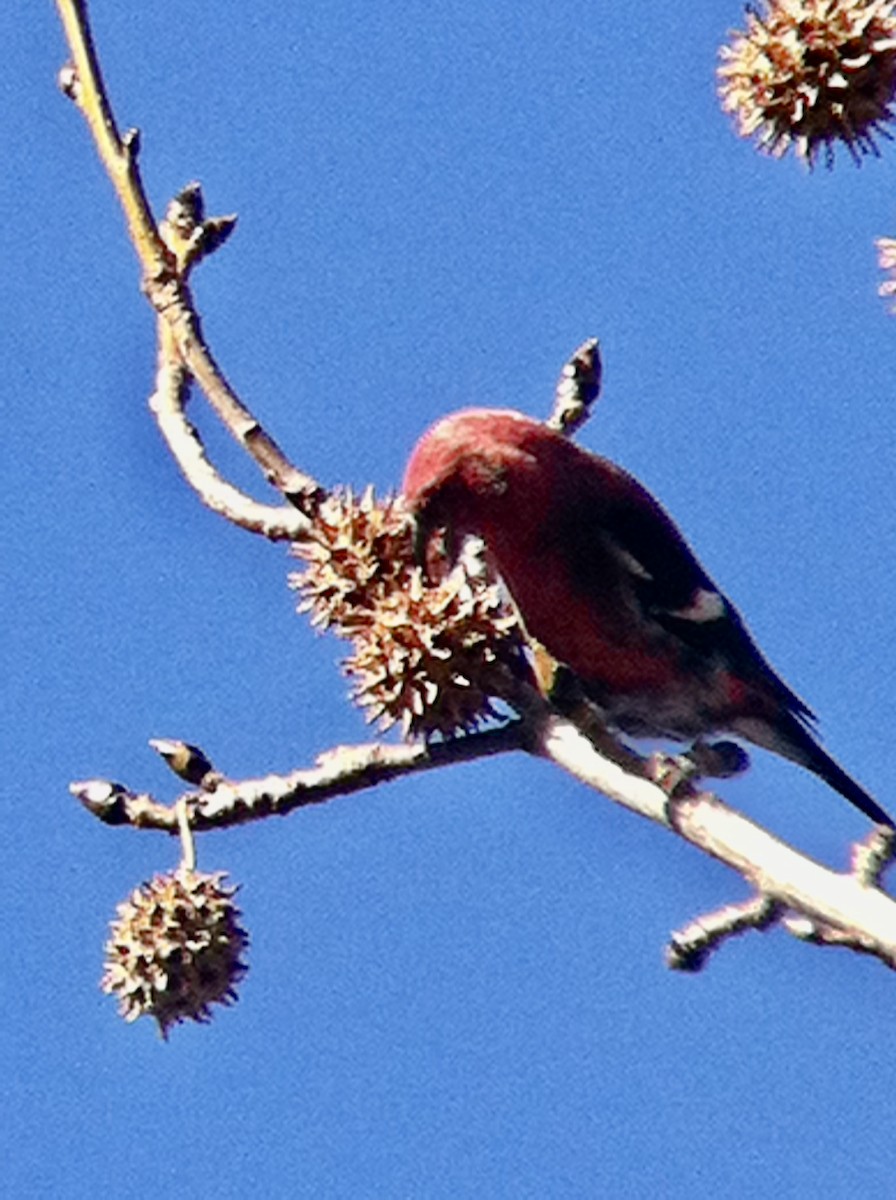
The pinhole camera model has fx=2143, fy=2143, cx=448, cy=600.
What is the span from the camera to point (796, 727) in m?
4.88

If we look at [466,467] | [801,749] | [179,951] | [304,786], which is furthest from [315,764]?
[801,749]

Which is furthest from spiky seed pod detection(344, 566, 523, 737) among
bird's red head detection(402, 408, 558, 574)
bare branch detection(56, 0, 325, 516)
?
bird's red head detection(402, 408, 558, 574)

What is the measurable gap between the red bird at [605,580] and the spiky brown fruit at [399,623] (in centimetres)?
97

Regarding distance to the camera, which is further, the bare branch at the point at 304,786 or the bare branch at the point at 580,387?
the bare branch at the point at 580,387

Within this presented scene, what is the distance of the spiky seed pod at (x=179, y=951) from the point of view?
261cm

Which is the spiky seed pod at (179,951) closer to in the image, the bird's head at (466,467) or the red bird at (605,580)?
the bird's head at (466,467)

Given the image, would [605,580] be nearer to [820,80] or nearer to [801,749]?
[801,749]

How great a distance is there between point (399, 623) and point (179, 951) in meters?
0.48

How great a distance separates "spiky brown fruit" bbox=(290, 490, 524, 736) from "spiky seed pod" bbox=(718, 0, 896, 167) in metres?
0.68

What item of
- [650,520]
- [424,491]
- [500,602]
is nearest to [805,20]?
[500,602]

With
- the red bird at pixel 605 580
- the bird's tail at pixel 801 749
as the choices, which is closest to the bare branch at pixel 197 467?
the red bird at pixel 605 580

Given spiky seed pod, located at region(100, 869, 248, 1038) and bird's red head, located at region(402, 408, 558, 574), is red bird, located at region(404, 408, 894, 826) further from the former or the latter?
spiky seed pod, located at region(100, 869, 248, 1038)

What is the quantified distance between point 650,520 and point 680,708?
40 centimetres

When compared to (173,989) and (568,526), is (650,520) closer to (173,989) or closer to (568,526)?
(568,526)
